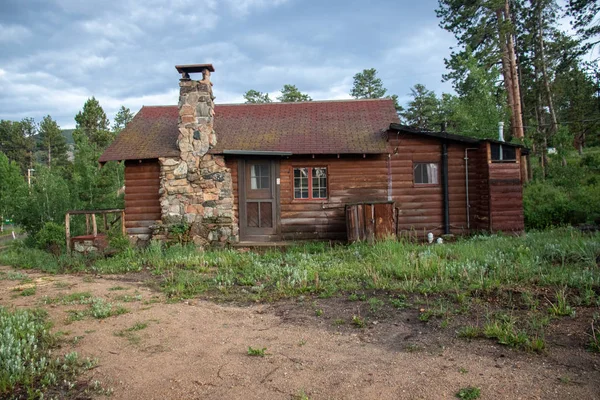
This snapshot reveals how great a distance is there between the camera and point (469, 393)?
349cm

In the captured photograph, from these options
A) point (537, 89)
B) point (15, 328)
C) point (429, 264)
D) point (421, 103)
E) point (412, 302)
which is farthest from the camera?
point (421, 103)

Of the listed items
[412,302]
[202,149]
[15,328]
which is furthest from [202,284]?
[202,149]

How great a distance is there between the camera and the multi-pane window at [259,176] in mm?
12891

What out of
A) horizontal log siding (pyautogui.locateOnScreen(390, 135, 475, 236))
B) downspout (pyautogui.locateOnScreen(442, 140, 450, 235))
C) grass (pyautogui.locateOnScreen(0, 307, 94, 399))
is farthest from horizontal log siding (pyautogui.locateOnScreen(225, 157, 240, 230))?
grass (pyautogui.locateOnScreen(0, 307, 94, 399))

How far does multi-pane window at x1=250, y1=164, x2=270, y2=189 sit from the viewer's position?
12.9 meters

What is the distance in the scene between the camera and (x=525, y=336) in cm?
444

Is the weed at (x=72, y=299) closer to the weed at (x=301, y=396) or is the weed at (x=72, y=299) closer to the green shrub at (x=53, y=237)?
the weed at (x=301, y=396)

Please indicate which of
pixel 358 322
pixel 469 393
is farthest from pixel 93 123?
pixel 469 393

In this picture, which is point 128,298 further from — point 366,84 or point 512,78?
point 366,84

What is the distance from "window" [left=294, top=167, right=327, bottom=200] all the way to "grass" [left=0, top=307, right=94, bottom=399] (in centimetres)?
841

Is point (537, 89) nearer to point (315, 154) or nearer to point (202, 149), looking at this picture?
point (315, 154)

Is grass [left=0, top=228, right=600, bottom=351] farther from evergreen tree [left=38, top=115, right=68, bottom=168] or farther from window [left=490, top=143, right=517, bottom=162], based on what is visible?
evergreen tree [left=38, top=115, right=68, bottom=168]

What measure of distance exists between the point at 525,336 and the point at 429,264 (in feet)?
10.3

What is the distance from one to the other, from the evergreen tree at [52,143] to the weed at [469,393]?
5045 cm
